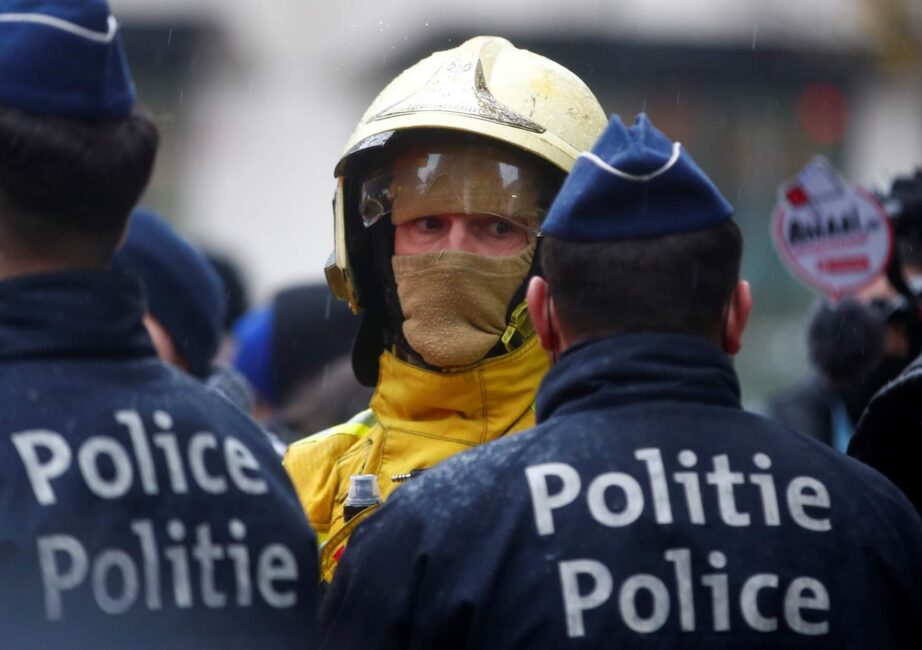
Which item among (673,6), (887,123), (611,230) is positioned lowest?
(887,123)

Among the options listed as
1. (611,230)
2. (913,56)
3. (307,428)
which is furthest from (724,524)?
(913,56)

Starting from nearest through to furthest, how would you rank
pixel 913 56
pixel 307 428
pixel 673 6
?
pixel 307 428 → pixel 913 56 → pixel 673 6

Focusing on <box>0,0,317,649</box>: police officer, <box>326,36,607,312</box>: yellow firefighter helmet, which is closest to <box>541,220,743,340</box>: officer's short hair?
<box>0,0,317,649</box>: police officer

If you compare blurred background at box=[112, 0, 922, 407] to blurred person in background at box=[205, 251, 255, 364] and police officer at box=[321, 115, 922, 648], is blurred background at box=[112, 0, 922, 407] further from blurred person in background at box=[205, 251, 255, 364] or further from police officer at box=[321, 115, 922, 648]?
police officer at box=[321, 115, 922, 648]

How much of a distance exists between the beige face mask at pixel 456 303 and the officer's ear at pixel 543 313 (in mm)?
653

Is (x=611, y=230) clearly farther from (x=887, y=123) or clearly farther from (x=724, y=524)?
(x=887, y=123)

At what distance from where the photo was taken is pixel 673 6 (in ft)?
78.9

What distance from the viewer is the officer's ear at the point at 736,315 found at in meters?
2.63

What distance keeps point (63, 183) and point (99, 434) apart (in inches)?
14.4

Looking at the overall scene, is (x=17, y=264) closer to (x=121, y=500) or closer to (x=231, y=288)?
(x=121, y=500)

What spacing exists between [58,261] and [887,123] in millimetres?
23407

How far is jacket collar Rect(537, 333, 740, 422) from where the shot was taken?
2.47 metres

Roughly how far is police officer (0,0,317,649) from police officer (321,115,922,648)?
20 cm

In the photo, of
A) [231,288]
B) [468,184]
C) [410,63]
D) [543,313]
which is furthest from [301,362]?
[410,63]
